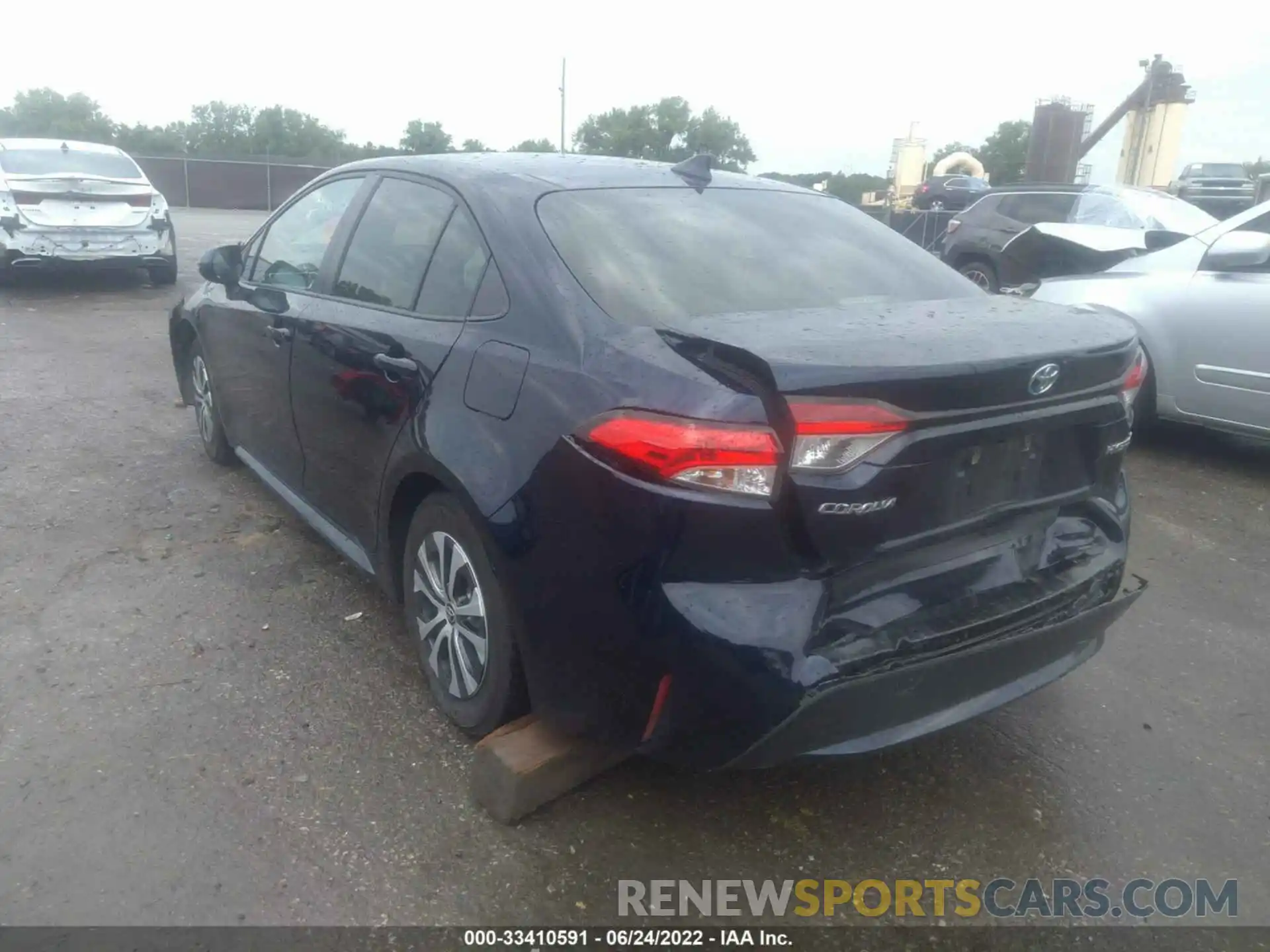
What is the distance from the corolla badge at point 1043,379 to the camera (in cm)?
235

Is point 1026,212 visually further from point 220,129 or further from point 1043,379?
point 220,129

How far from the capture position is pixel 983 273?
11.2 metres

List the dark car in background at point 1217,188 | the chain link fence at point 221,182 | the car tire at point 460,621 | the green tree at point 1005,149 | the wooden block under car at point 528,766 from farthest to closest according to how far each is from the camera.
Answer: the green tree at point 1005,149, the chain link fence at point 221,182, the dark car in background at point 1217,188, the car tire at point 460,621, the wooden block under car at point 528,766

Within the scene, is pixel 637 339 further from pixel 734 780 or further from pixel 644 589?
pixel 734 780

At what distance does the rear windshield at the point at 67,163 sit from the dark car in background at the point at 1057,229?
9250 millimetres

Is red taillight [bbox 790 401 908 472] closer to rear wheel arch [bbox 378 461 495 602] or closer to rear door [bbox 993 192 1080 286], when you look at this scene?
rear wheel arch [bbox 378 461 495 602]

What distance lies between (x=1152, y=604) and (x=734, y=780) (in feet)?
7.09

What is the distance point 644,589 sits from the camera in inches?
86.5

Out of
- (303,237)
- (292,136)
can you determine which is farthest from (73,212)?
(292,136)

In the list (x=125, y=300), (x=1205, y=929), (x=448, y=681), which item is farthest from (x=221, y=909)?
(x=125, y=300)

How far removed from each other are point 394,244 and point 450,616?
4.23 feet

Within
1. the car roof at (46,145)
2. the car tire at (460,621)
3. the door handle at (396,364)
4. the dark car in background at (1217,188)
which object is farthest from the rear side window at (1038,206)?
the dark car in background at (1217,188)

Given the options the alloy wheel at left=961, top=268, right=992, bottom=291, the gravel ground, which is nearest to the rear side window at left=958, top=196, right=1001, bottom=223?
the alloy wheel at left=961, top=268, right=992, bottom=291

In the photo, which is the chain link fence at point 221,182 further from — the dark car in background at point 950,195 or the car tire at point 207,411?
the car tire at point 207,411
